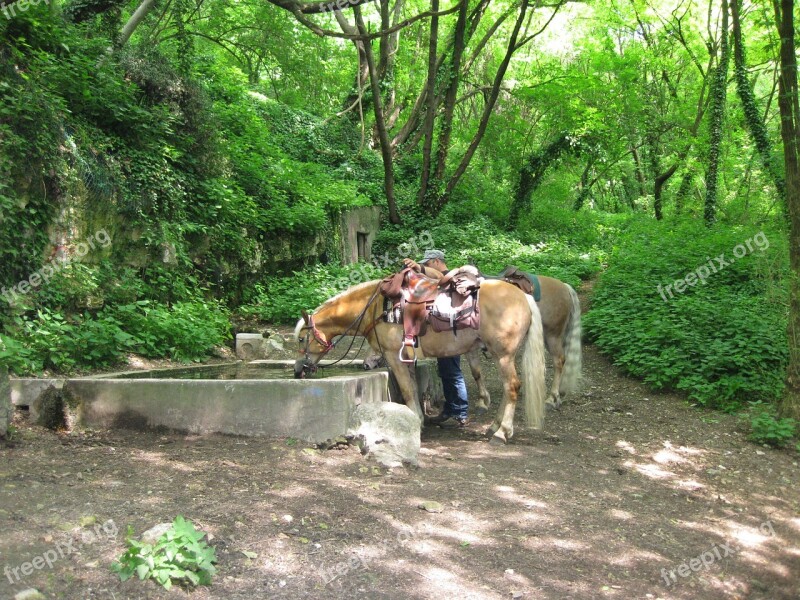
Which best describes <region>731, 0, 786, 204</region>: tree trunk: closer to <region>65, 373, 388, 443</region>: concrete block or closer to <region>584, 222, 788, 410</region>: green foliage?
<region>584, 222, 788, 410</region>: green foliage

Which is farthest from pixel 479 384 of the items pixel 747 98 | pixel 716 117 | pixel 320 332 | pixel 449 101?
pixel 449 101

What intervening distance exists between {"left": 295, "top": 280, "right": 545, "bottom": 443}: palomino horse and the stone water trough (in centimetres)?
46

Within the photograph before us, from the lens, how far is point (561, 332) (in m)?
8.80

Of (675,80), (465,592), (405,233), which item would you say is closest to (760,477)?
(465,592)

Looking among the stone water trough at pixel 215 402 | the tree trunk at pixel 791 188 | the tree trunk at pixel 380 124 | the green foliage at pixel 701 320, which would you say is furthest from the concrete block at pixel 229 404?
the tree trunk at pixel 380 124

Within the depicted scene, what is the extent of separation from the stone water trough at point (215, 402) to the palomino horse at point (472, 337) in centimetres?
46

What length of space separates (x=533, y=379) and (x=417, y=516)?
2470 mm

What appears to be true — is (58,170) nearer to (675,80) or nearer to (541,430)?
(541,430)

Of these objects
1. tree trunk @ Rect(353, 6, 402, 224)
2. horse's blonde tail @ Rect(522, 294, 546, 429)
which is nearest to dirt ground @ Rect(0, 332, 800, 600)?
horse's blonde tail @ Rect(522, 294, 546, 429)

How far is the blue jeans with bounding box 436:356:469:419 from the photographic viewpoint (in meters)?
7.36

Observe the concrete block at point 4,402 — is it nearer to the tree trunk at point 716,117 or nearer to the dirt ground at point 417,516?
the dirt ground at point 417,516

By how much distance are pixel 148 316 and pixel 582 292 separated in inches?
375

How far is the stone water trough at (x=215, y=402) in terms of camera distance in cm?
584

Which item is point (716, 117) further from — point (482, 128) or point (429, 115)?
point (429, 115)
